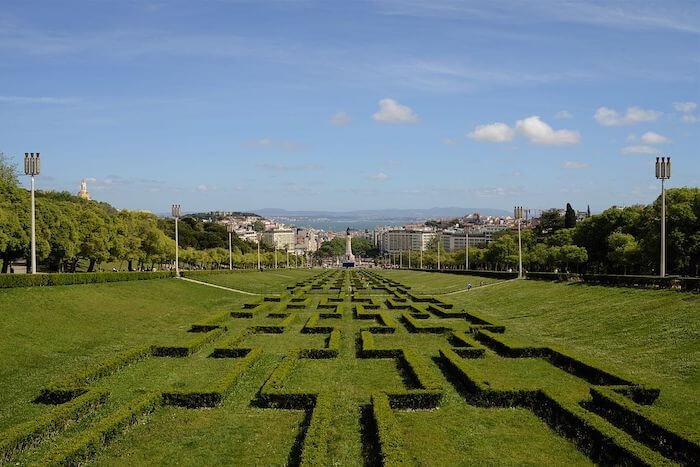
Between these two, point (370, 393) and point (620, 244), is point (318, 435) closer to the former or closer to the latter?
point (370, 393)

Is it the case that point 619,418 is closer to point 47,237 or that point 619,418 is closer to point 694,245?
point 694,245

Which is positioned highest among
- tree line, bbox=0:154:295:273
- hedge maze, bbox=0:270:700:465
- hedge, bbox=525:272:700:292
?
tree line, bbox=0:154:295:273

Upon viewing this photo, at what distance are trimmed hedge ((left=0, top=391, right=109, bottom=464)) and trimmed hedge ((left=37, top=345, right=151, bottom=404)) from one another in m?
0.71

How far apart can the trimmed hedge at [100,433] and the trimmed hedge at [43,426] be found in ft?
2.97

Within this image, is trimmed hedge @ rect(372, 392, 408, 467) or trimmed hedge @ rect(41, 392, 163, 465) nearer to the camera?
trimmed hedge @ rect(372, 392, 408, 467)

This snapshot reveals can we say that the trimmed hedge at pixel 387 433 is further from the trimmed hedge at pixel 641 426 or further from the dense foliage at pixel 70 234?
the dense foliage at pixel 70 234

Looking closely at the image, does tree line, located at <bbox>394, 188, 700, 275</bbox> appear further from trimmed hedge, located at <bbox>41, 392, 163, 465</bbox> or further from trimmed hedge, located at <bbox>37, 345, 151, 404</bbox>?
trimmed hedge, located at <bbox>41, 392, 163, 465</bbox>

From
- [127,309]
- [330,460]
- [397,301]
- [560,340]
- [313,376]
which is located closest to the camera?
[330,460]

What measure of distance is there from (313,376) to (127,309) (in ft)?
52.7

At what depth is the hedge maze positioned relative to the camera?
37.5 feet

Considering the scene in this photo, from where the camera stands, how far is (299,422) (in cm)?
1373

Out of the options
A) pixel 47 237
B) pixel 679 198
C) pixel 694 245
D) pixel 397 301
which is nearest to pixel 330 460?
pixel 397 301

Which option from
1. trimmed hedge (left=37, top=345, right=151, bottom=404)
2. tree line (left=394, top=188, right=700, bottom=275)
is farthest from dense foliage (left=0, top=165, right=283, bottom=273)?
tree line (left=394, top=188, right=700, bottom=275)

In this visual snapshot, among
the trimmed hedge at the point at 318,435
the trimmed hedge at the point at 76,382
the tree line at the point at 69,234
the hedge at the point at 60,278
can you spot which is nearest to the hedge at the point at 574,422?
the trimmed hedge at the point at 318,435
